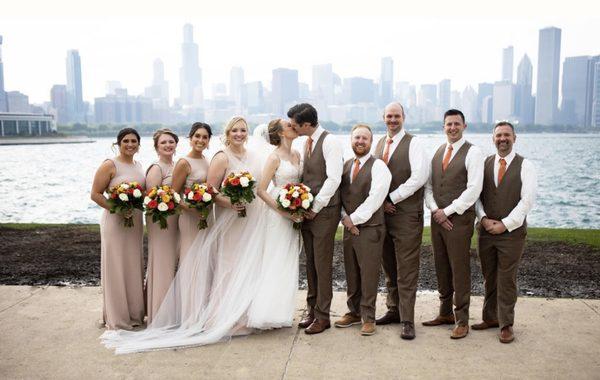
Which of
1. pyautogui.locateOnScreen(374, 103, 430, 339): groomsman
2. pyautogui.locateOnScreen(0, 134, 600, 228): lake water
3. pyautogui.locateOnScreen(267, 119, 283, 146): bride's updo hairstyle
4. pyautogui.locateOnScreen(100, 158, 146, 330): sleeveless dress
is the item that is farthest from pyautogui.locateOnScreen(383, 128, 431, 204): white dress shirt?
pyautogui.locateOnScreen(0, 134, 600, 228): lake water

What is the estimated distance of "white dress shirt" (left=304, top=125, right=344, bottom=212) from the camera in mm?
5809

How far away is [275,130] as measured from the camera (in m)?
6.02

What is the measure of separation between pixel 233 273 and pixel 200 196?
100 centimetres

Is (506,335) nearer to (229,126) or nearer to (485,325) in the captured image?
(485,325)

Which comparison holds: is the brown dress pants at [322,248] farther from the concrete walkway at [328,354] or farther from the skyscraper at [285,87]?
the skyscraper at [285,87]

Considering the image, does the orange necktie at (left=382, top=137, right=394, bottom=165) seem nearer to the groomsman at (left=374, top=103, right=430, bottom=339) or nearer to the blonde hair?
the groomsman at (left=374, top=103, right=430, bottom=339)

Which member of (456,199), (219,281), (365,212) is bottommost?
(219,281)

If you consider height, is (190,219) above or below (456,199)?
below

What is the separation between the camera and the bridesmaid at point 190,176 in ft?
20.2

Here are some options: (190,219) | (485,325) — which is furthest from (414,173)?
(190,219)

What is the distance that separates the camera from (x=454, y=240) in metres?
5.80

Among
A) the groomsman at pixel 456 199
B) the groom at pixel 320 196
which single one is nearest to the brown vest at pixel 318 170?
the groom at pixel 320 196

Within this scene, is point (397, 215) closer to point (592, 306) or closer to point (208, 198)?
point (208, 198)

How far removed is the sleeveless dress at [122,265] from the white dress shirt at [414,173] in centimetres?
306
